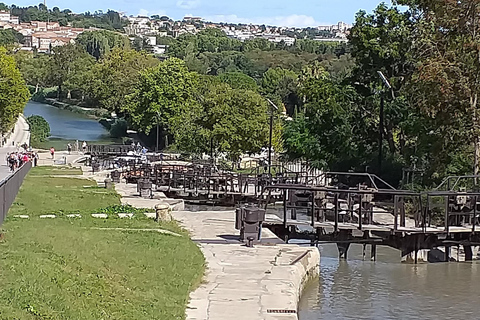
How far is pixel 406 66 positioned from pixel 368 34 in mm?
2591

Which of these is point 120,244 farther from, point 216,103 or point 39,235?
point 216,103

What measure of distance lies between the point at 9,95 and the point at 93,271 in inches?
2584

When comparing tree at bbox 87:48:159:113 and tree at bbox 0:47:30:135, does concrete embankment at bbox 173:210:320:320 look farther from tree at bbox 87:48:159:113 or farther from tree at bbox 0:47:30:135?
tree at bbox 87:48:159:113

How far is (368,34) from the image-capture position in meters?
43.5

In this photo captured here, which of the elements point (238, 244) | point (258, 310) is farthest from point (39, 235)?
point (238, 244)

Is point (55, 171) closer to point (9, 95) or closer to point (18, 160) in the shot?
point (18, 160)

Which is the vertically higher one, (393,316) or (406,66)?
(406,66)

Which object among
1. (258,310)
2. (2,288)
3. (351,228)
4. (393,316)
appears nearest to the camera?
(2,288)

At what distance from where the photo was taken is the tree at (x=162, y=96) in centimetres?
8119

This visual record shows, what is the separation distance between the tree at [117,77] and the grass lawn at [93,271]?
84371 mm

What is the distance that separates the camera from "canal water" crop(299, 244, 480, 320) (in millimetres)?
18719

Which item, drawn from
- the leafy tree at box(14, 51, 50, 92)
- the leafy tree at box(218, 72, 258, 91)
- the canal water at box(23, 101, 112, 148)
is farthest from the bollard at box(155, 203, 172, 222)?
the leafy tree at box(14, 51, 50, 92)

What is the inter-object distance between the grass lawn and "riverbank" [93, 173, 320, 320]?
0.39 metres

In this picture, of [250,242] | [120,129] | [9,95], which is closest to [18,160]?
[250,242]
